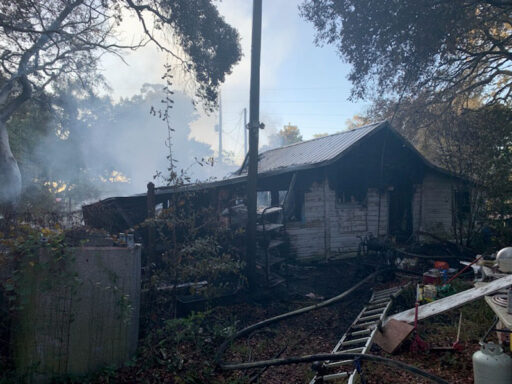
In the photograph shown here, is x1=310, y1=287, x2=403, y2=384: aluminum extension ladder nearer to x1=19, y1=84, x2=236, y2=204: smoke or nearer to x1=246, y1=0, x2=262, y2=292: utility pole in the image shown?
x1=246, y1=0, x2=262, y2=292: utility pole

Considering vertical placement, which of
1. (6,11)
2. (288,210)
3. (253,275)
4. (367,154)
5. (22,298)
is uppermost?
(6,11)

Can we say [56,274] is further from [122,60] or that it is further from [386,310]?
[122,60]

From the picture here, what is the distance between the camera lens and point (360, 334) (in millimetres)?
5582

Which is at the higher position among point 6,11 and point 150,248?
point 6,11

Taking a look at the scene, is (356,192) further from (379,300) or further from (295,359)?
(295,359)

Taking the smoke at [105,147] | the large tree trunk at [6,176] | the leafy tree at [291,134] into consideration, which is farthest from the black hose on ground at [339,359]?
the leafy tree at [291,134]

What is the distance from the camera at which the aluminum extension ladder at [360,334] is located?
4055 mm

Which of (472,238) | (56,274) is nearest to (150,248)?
(56,274)

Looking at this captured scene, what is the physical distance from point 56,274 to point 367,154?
1157 cm

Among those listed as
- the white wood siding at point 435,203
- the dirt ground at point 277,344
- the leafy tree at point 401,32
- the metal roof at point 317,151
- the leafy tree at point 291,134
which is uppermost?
the leafy tree at point 291,134

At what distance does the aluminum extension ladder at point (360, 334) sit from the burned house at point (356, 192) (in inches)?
154

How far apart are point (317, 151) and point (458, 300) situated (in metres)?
9.06

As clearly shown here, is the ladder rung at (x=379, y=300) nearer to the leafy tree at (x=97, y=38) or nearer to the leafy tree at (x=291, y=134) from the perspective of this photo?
the leafy tree at (x=97, y=38)

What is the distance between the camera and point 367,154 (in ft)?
42.6
